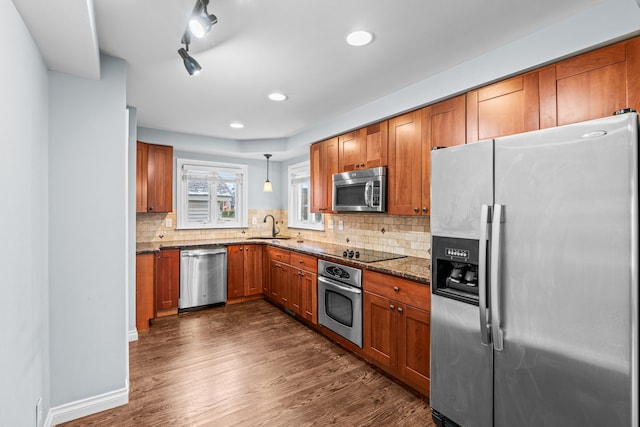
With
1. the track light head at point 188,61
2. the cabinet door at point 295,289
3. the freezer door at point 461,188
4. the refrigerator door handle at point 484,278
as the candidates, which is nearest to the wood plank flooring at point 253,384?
the cabinet door at point 295,289

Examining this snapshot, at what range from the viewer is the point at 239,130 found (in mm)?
4332

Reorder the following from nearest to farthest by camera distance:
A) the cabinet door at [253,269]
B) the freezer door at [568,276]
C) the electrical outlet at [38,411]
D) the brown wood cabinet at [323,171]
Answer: the freezer door at [568,276] < the electrical outlet at [38,411] < the brown wood cabinet at [323,171] < the cabinet door at [253,269]

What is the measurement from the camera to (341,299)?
3.11 meters

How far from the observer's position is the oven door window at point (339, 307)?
9.84ft

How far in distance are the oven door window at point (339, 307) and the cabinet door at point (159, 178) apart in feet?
8.20

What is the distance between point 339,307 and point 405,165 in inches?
59.6

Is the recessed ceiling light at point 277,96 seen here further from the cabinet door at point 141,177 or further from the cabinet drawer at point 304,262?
the cabinet door at point 141,177

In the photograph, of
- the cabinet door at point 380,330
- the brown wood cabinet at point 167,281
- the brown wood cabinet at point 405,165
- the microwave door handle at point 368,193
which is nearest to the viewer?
the cabinet door at point 380,330

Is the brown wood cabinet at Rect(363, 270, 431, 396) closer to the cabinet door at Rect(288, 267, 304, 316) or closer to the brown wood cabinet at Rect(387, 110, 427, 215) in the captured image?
the brown wood cabinet at Rect(387, 110, 427, 215)

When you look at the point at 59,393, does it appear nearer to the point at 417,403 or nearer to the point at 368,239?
the point at 417,403

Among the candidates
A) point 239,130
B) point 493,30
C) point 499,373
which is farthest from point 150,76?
point 499,373

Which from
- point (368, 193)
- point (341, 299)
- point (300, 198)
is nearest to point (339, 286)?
point (341, 299)

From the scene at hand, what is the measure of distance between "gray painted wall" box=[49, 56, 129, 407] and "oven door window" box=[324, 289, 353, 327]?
1814 mm

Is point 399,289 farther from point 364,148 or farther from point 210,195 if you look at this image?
point 210,195
